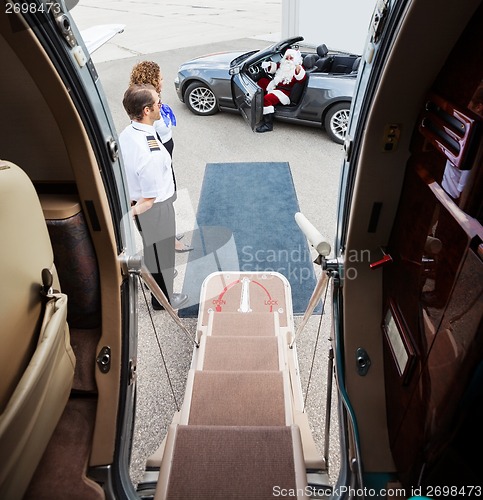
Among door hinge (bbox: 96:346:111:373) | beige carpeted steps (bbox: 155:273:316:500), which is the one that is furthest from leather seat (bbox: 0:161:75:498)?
beige carpeted steps (bbox: 155:273:316:500)

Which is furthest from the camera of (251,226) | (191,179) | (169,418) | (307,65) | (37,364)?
(307,65)

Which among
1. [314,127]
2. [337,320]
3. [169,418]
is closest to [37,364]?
[337,320]

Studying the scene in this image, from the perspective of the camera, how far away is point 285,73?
6199 mm

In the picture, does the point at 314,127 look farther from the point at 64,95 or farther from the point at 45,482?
the point at 45,482

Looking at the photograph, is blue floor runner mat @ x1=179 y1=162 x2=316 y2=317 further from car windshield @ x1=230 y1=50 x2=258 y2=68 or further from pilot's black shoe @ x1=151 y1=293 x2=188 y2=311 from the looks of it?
car windshield @ x1=230 y1=50 x2=258 y2=68

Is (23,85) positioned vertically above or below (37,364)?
above

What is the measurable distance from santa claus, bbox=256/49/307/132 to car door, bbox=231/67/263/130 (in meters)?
0.32

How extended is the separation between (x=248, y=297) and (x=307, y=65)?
4.35 meters

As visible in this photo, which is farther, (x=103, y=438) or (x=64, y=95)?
(x=103, y=438)

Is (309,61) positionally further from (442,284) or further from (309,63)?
(442,284)

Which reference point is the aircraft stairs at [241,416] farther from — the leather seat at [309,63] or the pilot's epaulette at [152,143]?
the leather seat at [309,63]

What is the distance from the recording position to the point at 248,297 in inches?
143

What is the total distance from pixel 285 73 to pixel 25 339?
586 centimetres

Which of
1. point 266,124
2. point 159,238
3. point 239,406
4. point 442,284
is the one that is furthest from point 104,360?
point 266,124
